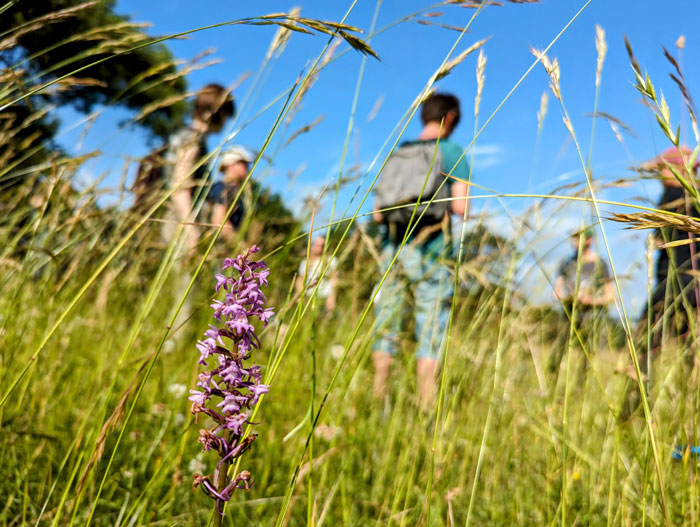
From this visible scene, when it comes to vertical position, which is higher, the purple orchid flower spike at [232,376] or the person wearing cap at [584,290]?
the person wearing cap at [584,290]

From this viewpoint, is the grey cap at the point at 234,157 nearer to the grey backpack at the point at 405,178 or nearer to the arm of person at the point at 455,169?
the grey backpack at the point at 405,178

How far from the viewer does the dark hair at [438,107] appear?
11.7 ft

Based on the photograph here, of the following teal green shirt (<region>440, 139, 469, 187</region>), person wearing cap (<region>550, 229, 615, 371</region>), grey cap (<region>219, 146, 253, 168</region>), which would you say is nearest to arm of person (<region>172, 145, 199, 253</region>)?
grey cap (<region>219, 146, 253, 168</region>)

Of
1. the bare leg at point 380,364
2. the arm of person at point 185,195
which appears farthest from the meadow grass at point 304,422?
the bare leg at point 380,364

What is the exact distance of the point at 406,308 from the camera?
309cm

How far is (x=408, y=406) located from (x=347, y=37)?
1816 mm

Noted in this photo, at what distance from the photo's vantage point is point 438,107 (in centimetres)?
358

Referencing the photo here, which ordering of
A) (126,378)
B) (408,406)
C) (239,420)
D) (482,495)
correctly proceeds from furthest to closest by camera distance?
(408,406), (126,378), (482,495), (239,420)

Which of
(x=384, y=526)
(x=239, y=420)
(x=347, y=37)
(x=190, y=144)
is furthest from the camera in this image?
(x=190, y=144)

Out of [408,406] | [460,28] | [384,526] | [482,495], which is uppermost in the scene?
[460,28]

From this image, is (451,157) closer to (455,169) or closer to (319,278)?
(455,169)

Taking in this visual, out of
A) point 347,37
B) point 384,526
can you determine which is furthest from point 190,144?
point 384,526

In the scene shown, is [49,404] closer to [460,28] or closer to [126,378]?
[126,378]

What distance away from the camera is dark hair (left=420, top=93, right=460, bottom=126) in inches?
140
